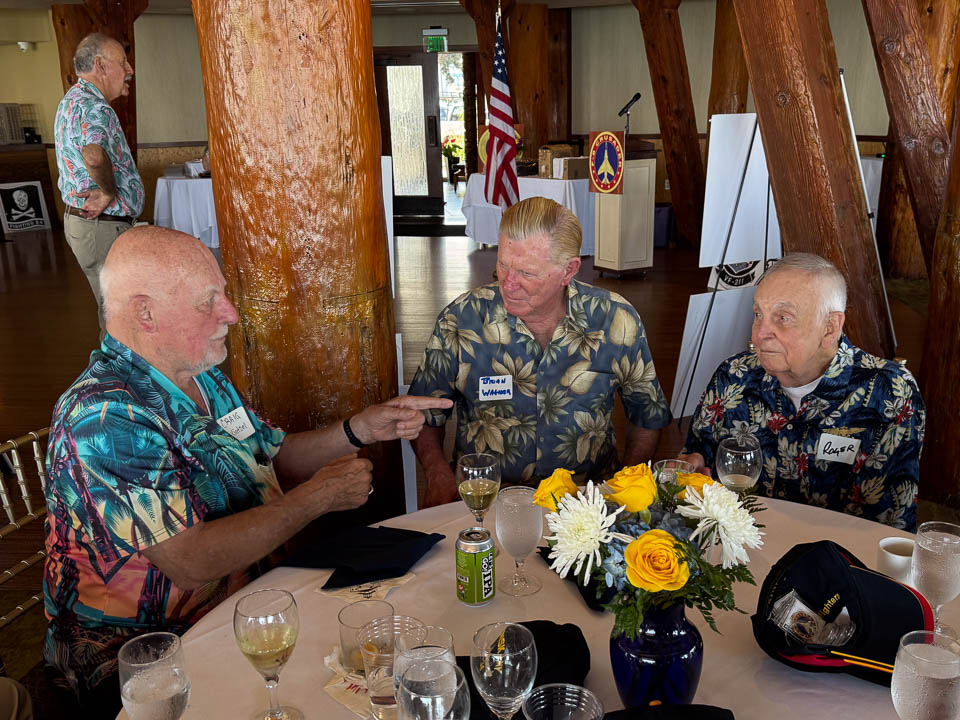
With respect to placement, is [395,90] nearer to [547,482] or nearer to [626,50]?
[626,50]

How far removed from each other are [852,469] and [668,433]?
232cm

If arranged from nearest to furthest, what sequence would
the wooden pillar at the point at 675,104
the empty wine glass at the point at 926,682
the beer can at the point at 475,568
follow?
the empty wine glass at the point at 926,682
the beer can at the point at 475,568
the wooden pillar at the point at 675,104

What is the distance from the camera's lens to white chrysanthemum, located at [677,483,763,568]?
1118 millimetres

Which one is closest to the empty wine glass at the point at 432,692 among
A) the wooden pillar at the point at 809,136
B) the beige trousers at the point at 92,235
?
the wooden pillar at the point at 809,136

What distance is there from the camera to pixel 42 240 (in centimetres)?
1093

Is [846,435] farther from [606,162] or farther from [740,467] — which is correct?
[606,162]

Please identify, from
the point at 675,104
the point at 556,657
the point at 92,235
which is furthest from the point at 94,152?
the point at 675,104

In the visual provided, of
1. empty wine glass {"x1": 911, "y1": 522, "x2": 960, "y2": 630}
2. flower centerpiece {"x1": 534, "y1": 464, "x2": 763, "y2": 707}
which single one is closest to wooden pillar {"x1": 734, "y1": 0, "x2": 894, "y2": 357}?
empty wine glass {"x1": 911, "y1": 522, "x2": 960, "y2": 630}

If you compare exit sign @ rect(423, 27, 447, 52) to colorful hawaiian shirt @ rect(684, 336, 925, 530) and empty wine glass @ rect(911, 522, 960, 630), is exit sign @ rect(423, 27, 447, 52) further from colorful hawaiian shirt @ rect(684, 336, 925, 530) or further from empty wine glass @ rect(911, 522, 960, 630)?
empty wine glass @ rect(911, 522, 960, 630)

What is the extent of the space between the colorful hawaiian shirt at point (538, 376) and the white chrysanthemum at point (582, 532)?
127 centimetres

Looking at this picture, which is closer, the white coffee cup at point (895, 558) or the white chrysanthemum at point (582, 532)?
the white chrysanthemum at point (582, 532)

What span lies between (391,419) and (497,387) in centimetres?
39

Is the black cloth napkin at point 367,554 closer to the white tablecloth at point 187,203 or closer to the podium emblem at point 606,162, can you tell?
the podium emblem at point 606,162

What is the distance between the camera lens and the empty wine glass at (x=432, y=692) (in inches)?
38.8
